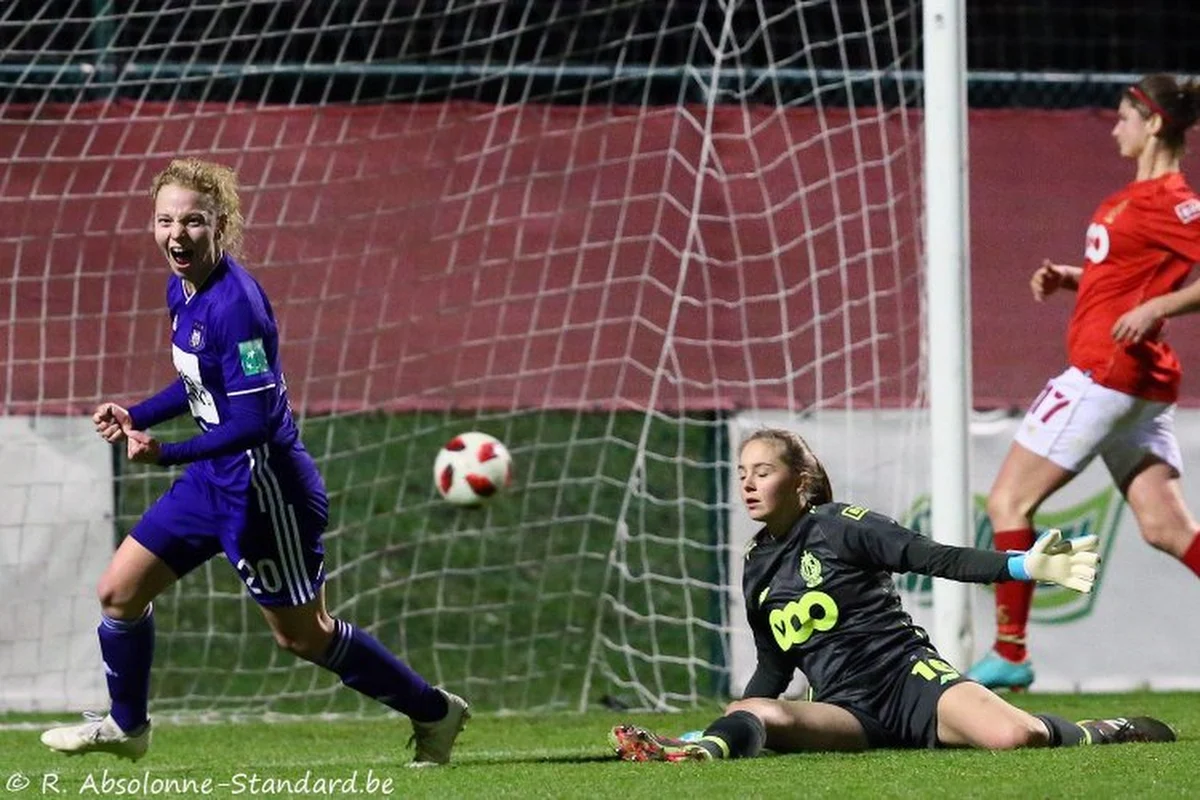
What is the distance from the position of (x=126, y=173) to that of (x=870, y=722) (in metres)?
4.05

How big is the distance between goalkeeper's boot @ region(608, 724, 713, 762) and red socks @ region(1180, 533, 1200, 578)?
226 centimetres

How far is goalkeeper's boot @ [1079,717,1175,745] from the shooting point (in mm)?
5543

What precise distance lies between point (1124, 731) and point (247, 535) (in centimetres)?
240

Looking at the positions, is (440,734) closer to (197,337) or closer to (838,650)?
(838,650)

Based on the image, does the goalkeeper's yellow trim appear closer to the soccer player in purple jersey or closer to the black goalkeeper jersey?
the black goalkeeper jersey

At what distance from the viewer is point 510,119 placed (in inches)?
335

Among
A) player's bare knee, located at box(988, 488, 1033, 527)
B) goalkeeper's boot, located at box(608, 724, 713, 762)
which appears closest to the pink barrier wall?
player's bare knee, located at box(988, 488, 1033, 527)

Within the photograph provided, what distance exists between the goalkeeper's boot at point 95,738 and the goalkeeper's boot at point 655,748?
4.22 ft

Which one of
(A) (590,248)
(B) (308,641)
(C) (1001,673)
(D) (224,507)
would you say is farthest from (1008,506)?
(D) (224,507)

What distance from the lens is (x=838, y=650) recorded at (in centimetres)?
552

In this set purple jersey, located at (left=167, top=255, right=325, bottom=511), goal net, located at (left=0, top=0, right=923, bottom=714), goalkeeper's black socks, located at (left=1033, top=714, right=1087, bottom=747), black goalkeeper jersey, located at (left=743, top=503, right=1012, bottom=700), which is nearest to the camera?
purple jersey, located at (left=167, top=255, right=325, bottom=511)

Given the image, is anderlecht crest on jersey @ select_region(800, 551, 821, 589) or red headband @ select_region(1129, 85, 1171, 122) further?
red headband @ select_region(1129, 85, 1171, 122)

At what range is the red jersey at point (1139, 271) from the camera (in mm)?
6621

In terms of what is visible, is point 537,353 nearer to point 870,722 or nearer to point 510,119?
point 510,119
